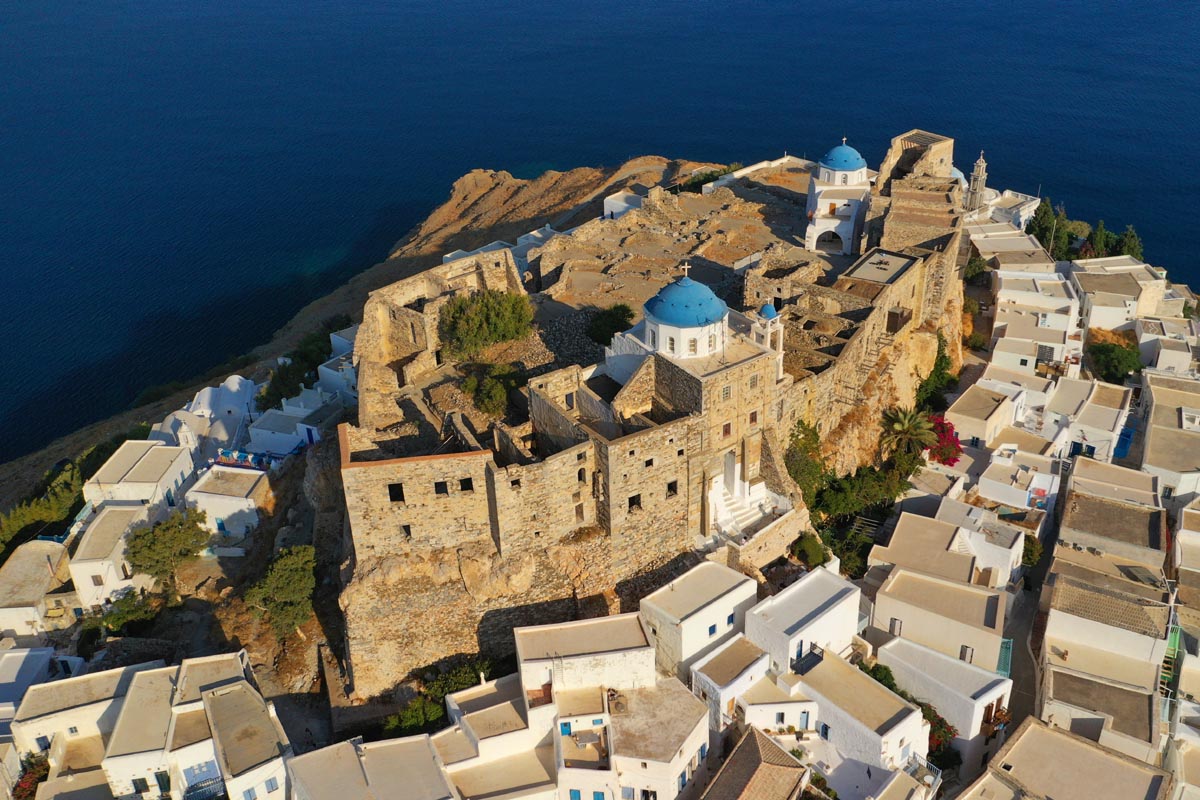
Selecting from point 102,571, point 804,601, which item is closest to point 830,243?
point 804,601

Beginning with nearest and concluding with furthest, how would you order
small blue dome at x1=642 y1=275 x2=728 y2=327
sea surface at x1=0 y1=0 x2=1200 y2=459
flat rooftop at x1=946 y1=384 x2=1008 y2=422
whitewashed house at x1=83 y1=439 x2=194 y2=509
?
small blue dome at x1=642 y1=275 x2=728 y2=327 < whitewashed house at x1=83 y1=439 x2=194 y2=509 < flat rooftop at x1=946 y1=384 x2=1008 y2=422 < sea surface at x1=0 y1=0 x2=1200 y2=459

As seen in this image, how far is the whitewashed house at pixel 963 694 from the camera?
34562mm

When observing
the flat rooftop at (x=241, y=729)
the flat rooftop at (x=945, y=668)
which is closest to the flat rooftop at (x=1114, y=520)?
the flat rooftop at (x=945, y=668)

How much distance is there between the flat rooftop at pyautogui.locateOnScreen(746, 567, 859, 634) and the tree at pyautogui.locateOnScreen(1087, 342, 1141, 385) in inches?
1219

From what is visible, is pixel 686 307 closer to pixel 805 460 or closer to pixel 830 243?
pixel 805 460

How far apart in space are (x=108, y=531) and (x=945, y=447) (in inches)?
1593

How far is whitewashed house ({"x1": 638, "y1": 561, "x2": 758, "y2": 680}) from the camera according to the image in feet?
112

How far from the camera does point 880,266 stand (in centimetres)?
5222

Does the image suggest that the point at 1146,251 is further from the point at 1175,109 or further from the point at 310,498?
the point at 310,498

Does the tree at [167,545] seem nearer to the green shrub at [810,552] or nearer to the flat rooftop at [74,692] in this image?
the flat rooftop at [74,692]

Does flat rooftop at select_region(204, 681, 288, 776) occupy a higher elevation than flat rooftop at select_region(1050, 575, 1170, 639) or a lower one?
lower

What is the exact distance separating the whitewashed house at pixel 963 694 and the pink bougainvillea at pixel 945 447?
13.8 meters

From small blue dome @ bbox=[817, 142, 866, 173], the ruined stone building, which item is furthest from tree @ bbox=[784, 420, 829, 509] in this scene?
small blue dome @ bbox=[817, 142, 866, 173]

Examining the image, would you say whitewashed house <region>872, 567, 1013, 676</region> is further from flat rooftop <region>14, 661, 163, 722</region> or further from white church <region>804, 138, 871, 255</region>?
flat rooftop <region>14, 661, 163, 722</region>
